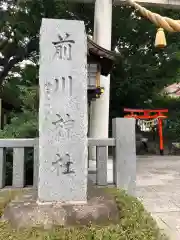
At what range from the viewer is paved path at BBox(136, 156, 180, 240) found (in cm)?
313

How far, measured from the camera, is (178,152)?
37.7ft

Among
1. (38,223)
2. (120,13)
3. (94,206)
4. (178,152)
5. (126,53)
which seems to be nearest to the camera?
(38,223)

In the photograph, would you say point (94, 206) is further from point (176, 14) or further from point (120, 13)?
point (176, 14)

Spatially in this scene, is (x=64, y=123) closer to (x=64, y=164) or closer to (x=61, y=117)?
(x=61, y=117)

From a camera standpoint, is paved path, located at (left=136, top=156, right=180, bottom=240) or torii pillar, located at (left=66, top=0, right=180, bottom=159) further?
torii pillar, located at (left=66, top=0, right=180, bottom=159)

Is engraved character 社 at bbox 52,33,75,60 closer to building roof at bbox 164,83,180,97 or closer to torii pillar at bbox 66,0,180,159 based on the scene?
torii pillar at bbox 66,0,180,159

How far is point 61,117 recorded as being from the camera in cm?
272

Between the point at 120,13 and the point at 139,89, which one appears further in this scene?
the point at 139,89

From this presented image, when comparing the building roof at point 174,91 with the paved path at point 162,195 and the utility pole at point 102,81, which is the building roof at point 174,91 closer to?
the utility pole at point 102,81

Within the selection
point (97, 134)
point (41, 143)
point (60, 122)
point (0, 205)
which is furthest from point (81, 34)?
point (97, 134)

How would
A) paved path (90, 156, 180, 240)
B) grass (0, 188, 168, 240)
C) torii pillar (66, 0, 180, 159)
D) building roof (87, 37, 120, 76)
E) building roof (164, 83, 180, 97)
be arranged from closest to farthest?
grass (0, 188, 168, 240)
paved path (90, 156, 180, 240)
building roof (87, 37, 120, 76)
torii pillar (66, 0, 180, 159)
building roof (164, 83, 180, 97)

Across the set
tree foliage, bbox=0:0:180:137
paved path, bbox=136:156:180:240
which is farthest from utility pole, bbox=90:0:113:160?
tree foliage, bbox=0:0:180:137

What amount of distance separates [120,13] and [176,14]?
→ 2.69 metres

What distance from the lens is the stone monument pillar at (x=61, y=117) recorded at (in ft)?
8.88
